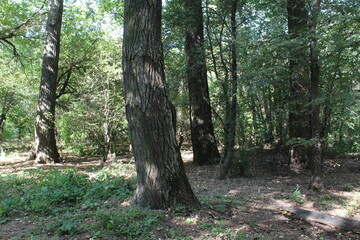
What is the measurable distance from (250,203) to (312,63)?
3165 mm

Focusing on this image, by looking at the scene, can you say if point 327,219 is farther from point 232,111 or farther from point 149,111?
point 232,111

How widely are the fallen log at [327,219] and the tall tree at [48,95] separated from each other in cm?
910

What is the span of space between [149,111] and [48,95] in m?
8.08

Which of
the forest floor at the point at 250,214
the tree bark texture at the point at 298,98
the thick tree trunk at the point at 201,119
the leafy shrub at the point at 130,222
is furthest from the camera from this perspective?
the thick tree trunk at the point at 201,119

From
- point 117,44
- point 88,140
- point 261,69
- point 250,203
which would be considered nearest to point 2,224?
point 250,203

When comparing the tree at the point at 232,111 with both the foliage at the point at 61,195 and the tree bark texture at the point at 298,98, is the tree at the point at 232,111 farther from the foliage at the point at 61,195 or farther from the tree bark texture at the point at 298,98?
the foliage at the point at 61,195

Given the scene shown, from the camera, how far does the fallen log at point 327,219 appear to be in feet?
11.8

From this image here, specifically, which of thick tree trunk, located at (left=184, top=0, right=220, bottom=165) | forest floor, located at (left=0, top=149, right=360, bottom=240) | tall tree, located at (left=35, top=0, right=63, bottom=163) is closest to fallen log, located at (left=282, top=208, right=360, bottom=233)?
forest floor, located at (left=0, top=149, right=360, bottom=240)

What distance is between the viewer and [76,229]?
3.41 meters

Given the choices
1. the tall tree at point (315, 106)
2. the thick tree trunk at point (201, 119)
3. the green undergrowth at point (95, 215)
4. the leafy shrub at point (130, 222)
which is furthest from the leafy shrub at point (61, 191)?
the thick tree trunk at point (201, 119)

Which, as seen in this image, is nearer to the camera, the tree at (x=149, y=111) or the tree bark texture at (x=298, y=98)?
the tree at (x=149, y=111)

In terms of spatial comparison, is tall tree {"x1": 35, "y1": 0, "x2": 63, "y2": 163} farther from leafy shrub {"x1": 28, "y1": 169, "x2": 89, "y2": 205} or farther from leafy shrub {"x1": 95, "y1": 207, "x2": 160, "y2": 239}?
leafy shrub {"x1": 95, "y1": 207, "x2": 160, "y2": 239}

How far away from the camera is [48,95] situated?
34.3 ft

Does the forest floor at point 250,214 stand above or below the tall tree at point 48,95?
below
